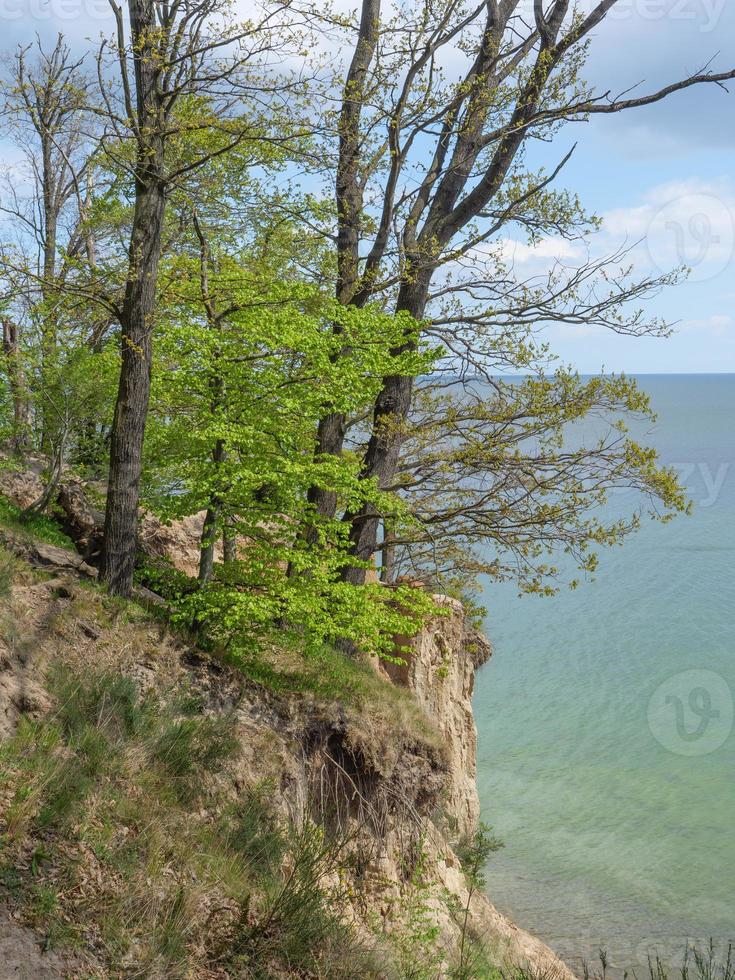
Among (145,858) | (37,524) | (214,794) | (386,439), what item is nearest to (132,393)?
(37,524)

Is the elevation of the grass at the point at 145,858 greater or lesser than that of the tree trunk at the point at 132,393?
lesser

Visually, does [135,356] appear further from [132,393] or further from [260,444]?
[260,444]

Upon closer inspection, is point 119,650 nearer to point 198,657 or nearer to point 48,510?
point 198,657

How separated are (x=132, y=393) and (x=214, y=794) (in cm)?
480

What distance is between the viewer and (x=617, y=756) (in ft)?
89.8

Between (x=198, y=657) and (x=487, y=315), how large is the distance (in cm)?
720

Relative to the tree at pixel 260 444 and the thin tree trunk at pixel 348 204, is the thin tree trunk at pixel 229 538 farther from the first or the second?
the thin tree trunk at pixel 348 204

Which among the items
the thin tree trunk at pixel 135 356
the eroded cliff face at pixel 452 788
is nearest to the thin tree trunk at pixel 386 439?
Answer: the eroded cliff face at pixel 452 788

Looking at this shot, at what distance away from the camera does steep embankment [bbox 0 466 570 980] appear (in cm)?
615

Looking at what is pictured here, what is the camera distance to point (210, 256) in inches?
523

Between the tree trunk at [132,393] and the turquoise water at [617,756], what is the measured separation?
8342 millimetres

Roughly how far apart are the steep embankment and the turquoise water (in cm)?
370

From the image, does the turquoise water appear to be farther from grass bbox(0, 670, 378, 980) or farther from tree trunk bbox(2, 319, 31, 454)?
tree trunk bbox(2, 319, 31, 454)

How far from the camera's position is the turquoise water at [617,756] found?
62.1 feet
